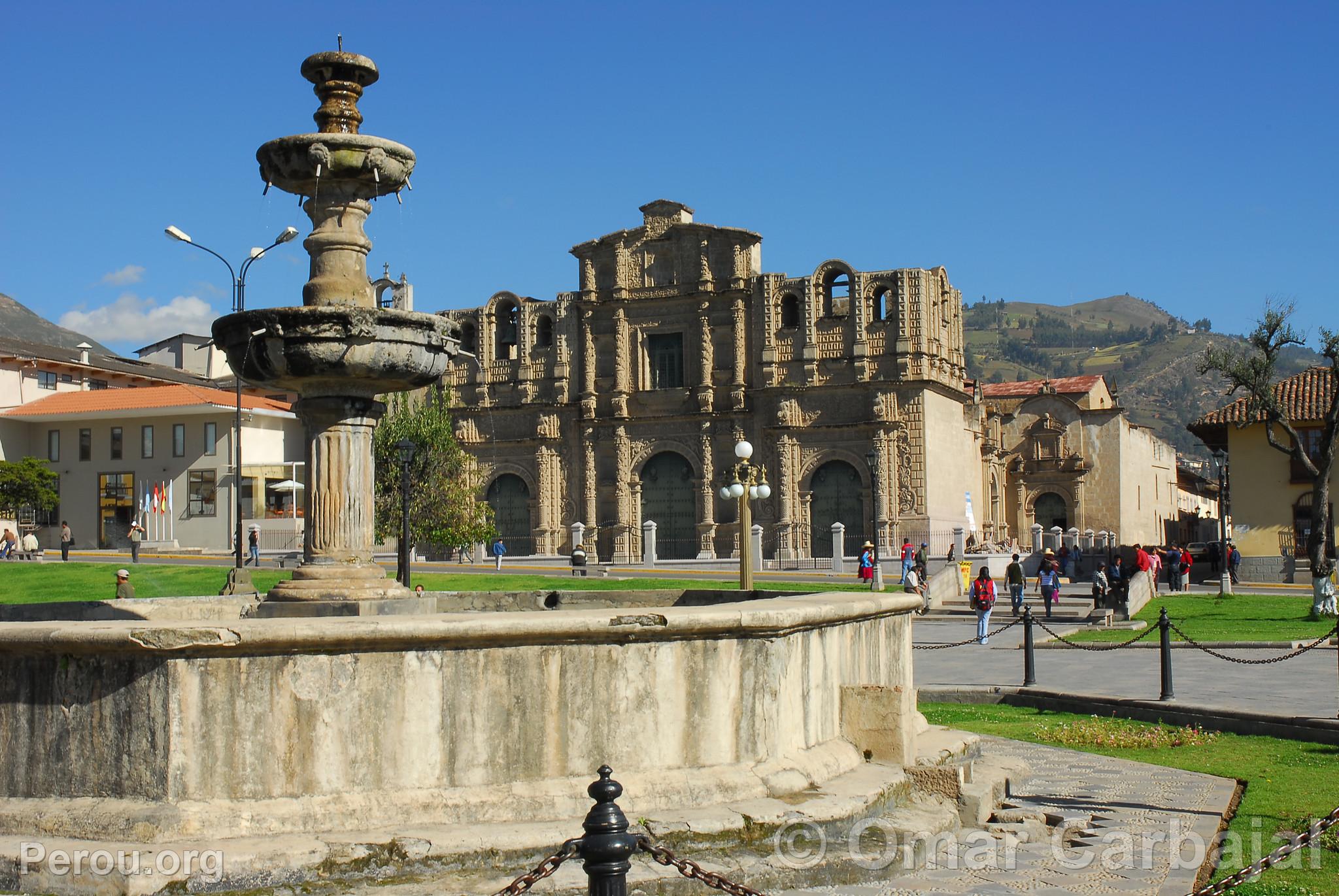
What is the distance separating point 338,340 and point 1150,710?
7.74 m

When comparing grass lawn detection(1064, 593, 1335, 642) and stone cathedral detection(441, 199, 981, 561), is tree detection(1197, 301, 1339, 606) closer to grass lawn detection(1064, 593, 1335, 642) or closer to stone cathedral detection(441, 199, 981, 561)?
grass lawn detection(1064, 593, 1335, 642)

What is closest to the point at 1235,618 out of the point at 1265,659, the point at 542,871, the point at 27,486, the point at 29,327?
the point at 1265,659

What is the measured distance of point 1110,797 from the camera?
803cm

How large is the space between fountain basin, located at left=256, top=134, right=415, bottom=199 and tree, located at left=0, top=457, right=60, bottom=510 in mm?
42773

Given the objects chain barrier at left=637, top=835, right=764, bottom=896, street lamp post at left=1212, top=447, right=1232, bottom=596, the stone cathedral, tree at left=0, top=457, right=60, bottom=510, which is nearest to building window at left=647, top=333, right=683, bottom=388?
the stone cathedral

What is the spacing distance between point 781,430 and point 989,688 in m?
31.9

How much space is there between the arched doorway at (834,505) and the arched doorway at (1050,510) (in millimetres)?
17640

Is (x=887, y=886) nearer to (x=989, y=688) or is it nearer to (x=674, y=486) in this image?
(x=989, y=688)

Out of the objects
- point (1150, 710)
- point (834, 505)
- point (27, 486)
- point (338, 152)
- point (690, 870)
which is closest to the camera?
point (690, 870)

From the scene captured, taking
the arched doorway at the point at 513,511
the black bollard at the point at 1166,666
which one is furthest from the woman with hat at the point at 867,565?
the arched doorway at the point at 513,511

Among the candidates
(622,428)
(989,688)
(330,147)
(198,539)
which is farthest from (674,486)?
(330,147)

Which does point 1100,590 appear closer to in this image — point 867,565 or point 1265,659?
point 867,565

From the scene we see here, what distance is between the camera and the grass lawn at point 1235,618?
20.9m

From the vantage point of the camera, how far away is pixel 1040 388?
6197 cm
